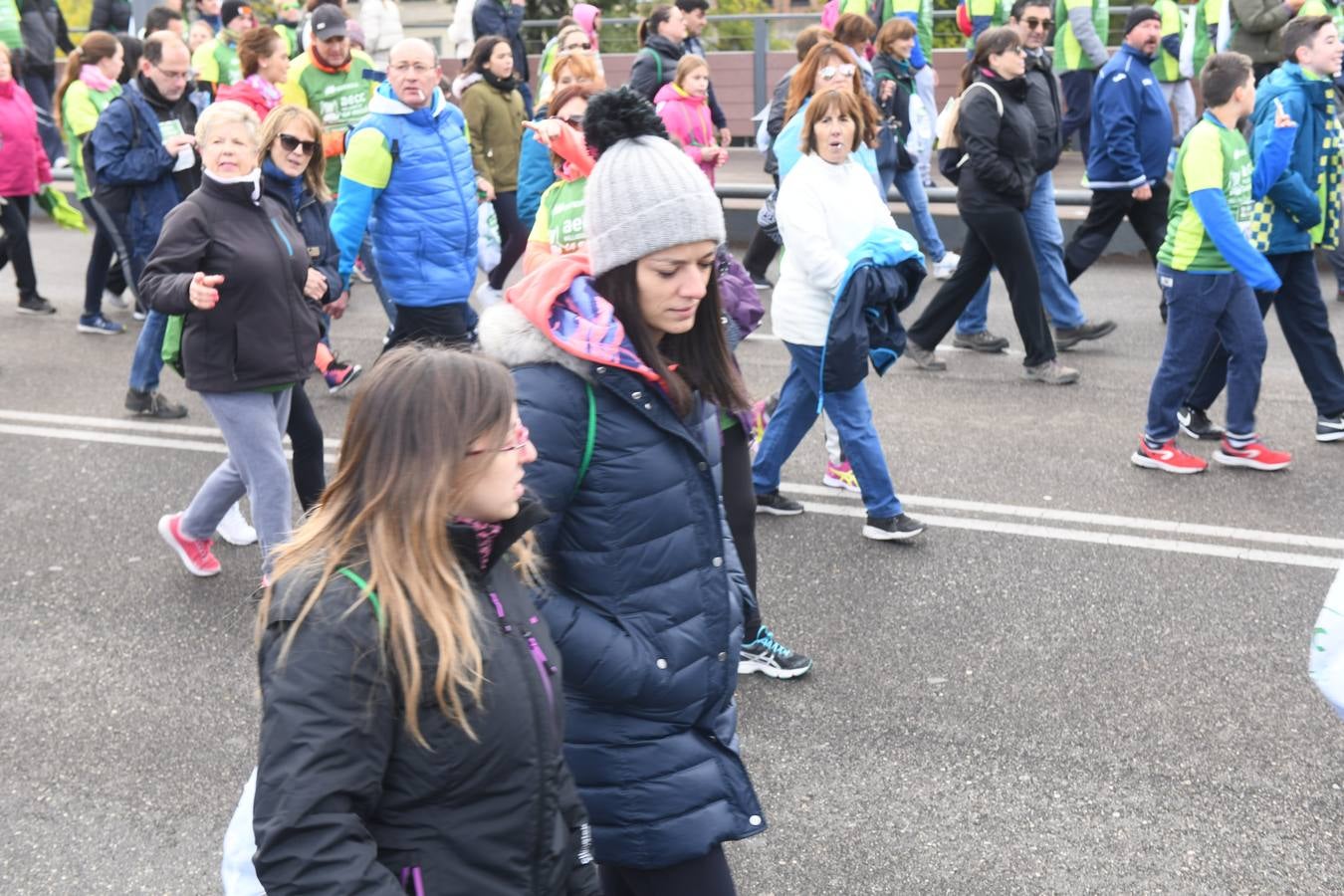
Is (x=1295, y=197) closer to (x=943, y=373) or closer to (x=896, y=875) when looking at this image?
(x=943, y=373)

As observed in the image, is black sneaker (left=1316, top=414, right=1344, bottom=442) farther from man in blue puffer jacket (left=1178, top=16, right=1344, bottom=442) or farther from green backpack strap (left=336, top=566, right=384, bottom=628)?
green backpack strap (left=336, top=566, right=384, bottom=628)

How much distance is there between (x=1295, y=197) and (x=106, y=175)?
6172 mm

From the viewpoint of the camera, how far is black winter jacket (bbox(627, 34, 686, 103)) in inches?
448

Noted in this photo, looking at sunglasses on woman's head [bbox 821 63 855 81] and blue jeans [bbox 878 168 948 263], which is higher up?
sunglasses on woman's head [bbox 821 63 855 81]

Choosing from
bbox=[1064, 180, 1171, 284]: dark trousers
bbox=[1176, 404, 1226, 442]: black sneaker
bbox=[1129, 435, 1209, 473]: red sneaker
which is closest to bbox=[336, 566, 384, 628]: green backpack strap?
bbox=[1129, 435, 1209, 473]: red sneaker

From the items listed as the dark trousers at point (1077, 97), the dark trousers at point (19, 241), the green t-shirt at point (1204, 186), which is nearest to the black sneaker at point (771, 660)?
the green t-shirt at point (1204, 186)

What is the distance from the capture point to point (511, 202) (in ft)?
33.3

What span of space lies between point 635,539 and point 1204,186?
4.73 metres

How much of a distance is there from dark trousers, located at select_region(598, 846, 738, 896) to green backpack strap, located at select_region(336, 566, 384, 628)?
0.99 metres

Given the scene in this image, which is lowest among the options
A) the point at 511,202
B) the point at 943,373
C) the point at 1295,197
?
the point at 943,373

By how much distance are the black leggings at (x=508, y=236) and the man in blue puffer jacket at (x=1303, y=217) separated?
440cm

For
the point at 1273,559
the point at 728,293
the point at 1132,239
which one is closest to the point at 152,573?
the point at 728,293

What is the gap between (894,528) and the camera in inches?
249

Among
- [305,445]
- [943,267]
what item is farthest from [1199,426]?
[305,445]
